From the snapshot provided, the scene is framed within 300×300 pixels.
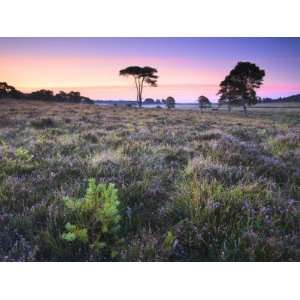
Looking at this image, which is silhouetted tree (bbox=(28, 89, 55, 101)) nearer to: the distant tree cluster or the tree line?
the distant tree cluster

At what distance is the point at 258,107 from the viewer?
6.29m

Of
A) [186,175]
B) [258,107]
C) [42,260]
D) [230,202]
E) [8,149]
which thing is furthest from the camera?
[258,107]

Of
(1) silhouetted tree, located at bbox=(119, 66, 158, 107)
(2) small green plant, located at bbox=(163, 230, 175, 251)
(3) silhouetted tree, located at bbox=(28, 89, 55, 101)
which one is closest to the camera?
(2) small green plant, located at bbox=(163, 230, 175, 251)

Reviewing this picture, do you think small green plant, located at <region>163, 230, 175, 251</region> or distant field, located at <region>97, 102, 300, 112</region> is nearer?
small green plant, located at <region>163, 230, 175, 251</region>

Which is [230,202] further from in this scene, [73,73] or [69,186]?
[73,73]

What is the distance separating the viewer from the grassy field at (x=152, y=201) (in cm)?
276

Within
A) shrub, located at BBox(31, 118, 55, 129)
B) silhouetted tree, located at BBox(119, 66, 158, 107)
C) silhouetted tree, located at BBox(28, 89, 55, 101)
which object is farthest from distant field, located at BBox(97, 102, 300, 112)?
shrub, located at BBox(31, 118, 55, 129)

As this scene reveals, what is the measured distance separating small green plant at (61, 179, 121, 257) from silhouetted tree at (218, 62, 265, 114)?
391 centimetres

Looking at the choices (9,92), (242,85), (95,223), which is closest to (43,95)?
(9,92)

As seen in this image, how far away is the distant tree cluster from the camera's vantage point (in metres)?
5.88

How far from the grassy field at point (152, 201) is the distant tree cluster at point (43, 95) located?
2.97 ft

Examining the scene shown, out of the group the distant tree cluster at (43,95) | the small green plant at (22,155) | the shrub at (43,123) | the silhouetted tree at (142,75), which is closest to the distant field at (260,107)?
the distant tree cluster at (43,95)
